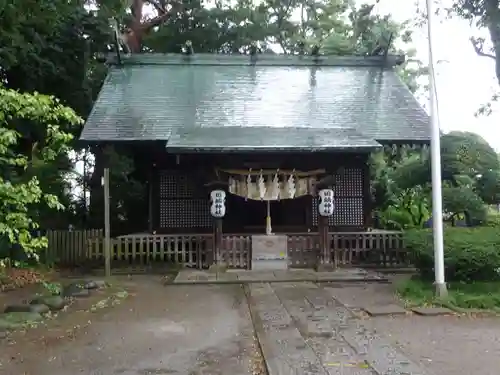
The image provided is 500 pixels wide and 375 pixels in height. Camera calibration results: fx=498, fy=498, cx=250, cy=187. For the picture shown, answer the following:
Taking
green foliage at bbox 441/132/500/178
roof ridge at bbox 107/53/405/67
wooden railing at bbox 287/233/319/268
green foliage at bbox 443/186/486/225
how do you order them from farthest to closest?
roof ridge at bbox 107/53/405/67 < wooden railing at bbox 287/233/319/268 < green foliage at bbox 441/132/500/178 < green foliage at bbox 443/186/486/225

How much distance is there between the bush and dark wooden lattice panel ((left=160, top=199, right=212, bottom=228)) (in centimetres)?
693

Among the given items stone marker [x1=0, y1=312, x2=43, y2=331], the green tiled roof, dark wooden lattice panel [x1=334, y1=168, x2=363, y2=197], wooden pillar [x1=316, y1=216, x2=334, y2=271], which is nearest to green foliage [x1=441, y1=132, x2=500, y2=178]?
the green tiled roof

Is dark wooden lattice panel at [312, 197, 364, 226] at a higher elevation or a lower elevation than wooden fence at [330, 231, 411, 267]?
higher

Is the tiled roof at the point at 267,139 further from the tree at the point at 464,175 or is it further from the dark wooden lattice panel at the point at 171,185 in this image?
the tree at the point at 464,175

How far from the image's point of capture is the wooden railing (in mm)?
13266


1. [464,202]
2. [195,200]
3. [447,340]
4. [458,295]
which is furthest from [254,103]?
[447,340]

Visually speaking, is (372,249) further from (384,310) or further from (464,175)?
(384,310)

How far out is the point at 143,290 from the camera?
1090 cm

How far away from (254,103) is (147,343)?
1062 centimetres

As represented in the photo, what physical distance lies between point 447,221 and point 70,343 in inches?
499

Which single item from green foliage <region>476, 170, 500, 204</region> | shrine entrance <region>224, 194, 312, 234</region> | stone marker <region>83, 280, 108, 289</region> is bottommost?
stone marker <region>83, 280, 108, 289</region>

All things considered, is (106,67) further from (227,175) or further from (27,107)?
(27,107)

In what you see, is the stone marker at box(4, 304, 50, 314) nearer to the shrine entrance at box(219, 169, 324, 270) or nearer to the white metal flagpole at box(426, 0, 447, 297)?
the shrine entrance at box(219, 169, 324, 270)

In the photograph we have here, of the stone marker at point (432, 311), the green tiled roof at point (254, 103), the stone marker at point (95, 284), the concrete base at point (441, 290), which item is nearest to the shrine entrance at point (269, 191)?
the green tiled roof at point (254, 103)
